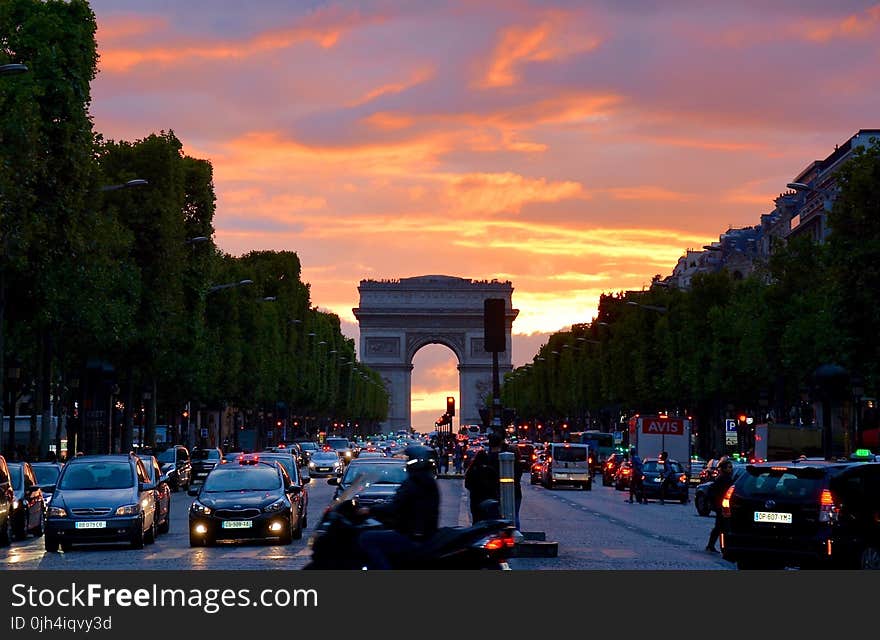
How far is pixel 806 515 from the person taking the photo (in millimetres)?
23125

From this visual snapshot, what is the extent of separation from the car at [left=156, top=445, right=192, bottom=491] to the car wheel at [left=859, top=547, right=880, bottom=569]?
4338cm

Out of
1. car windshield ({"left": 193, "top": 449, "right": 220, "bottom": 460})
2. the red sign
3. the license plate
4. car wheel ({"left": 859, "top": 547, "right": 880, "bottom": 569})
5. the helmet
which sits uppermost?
the red sign

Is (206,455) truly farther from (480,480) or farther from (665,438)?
(480,480)

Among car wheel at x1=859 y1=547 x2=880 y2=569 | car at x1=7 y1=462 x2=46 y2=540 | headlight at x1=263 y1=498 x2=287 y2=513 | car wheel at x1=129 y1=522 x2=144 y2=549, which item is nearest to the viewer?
car wheel at x1=859 y1=547 x2=880 y2=569

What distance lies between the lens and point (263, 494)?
3303cm

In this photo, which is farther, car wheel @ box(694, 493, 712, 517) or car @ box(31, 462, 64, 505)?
car wheel @ box(694, 493, 712, 517)

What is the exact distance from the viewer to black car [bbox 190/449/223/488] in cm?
7200

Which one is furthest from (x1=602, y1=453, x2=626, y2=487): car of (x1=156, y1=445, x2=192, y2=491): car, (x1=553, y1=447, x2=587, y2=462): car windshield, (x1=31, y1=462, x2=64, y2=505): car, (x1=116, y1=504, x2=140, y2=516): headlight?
(x1=116, y1=504, x2=140, y2=516): headlight

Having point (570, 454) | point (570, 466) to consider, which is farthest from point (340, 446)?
point (570, 466)

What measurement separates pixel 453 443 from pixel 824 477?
8981 centimetres

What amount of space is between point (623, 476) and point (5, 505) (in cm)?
4501

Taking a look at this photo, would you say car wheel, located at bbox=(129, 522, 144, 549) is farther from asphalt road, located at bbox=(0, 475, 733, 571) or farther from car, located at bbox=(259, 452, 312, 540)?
car, located at bbox=(259, 452, 312, 540)

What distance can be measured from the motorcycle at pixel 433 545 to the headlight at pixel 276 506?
16363mm

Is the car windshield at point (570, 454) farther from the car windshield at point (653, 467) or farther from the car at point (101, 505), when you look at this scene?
the car at point (101, 505)
